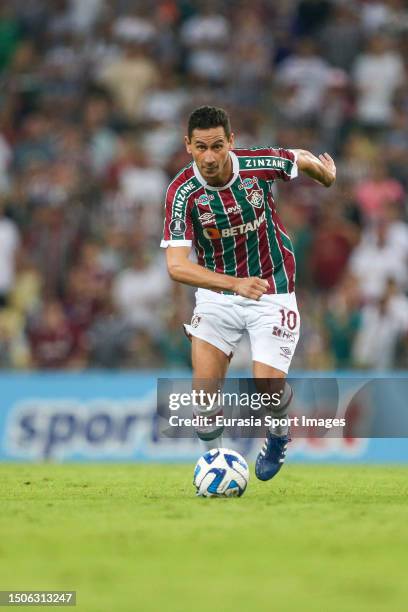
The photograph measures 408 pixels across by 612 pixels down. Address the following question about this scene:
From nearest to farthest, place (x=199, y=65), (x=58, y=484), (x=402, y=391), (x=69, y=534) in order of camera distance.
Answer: (x=69, y=534) < (x=58, y=484) < (x=402, y=391) < (x=199, y=65)

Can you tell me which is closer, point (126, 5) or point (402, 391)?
point (402, 391)

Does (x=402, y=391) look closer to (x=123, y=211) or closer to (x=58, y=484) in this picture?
(x=123, y=211)

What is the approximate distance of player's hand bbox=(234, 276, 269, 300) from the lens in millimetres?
8750

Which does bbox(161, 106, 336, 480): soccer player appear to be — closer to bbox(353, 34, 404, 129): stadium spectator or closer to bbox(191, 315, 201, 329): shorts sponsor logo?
bbox(191, 315, 201, 329): shorts sponsor logo

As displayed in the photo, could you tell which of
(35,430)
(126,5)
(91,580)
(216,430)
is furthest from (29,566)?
(126,5)

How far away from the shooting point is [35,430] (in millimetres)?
15531

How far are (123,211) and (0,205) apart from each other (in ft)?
5.51

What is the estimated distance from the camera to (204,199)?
9258 millimetres

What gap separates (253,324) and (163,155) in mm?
9351

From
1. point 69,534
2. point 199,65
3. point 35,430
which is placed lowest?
point 69,534

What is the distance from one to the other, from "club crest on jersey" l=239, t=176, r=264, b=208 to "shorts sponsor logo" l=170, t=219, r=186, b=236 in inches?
20.6

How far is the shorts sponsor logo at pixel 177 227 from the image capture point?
9141 millimetres

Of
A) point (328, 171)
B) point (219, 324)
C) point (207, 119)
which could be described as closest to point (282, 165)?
point (328, 171)

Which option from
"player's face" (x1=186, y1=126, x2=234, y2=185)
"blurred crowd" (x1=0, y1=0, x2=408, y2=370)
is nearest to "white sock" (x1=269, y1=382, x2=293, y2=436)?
"player's face" (x1=186, y1=126, x2=234, y2=185)
